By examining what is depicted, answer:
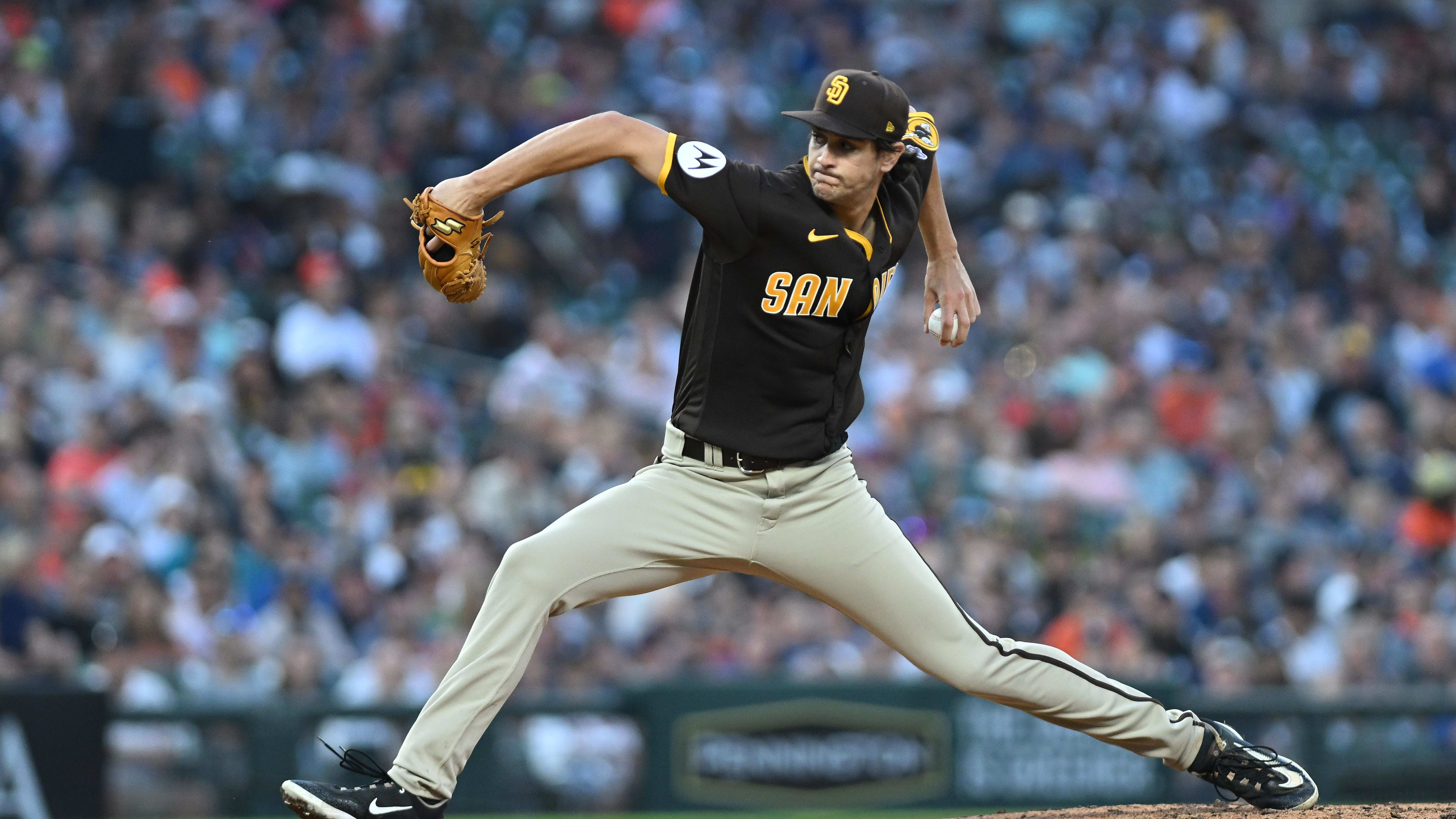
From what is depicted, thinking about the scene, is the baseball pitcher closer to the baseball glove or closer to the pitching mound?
the baseball glove

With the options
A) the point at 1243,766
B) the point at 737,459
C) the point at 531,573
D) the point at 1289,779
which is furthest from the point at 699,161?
the point at 1289,779

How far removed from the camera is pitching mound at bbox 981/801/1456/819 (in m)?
4.39

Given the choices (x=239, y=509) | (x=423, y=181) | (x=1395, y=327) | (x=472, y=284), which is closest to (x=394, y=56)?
(x=423, y=181)

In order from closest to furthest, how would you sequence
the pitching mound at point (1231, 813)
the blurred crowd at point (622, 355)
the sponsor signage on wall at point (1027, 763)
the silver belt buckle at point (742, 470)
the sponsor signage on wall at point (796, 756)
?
1. the silver belt buckle at point (742, 470)
2. the pitching mound at point (1231, 813)
3. the sponsor signage on wall at point (796, 756)
4. the sponsor signage on wall at point (1027, 763)
5. the blurred crowd at point (622, 355)

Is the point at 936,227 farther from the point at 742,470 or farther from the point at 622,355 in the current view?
the point at 622,355

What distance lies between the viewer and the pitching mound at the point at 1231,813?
4395 mm

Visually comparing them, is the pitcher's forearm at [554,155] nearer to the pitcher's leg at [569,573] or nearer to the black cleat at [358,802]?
the pitcher's leg at [569,573]

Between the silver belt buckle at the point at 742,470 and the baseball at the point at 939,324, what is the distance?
657 millimetres

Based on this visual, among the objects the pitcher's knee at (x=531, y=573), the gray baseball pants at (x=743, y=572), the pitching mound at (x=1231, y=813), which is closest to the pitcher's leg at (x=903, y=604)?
the gray baseball pants at (x=743, y=572)

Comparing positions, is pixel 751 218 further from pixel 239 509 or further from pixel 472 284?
pixel 239 509

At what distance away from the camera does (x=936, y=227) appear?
4555 mm

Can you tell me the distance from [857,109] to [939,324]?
0.77 metres

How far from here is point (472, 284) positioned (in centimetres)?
392

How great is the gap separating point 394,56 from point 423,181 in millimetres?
1377
